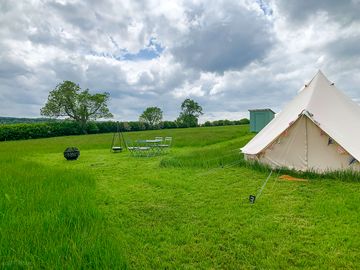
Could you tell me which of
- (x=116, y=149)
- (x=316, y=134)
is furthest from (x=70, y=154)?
(x=316, y=134)

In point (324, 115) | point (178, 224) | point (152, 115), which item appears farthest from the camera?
point (152, 115)

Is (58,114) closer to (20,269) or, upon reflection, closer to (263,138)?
(263,138)

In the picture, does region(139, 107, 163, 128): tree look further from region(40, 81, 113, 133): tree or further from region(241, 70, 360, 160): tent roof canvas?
region(241, 70, 360, 160): tent roof canvas

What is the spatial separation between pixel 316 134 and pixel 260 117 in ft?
60.5

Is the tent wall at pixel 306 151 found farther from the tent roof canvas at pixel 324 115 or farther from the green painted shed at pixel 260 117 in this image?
the green painted shed at pixel 260 117

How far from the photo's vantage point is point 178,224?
145 inches

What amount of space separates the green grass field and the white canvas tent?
744 mm

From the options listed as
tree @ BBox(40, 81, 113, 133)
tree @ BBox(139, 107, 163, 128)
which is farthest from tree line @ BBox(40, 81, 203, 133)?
tree @ BBox(139, 107, 163, 128)

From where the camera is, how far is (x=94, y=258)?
2621 mm

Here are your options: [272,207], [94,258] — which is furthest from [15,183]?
[272,207]

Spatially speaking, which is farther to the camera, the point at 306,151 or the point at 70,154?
the point at 70,154

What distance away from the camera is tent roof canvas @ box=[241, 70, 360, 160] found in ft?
20.6

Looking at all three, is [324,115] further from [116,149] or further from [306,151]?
[116,149]

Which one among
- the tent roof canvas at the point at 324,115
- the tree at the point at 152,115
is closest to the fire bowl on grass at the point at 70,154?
the tent roof canvas at the point at 324,115
